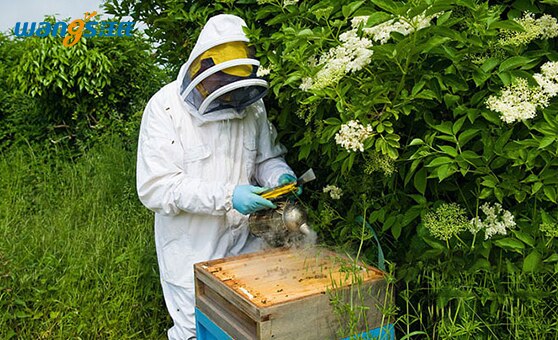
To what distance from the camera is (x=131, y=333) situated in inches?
142

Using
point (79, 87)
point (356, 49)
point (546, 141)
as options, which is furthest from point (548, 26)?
point (79, 87)

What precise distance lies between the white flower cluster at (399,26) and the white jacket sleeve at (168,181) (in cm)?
109

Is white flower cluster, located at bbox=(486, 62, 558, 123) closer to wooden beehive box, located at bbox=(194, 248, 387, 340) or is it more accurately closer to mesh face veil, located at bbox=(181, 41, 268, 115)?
wooden beehive box, located at bbox=(194, 248, 387, 340)

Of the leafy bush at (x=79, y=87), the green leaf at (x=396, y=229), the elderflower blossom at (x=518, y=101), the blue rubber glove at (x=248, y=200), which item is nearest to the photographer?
the elderflower blossom at (x=518, y=101)

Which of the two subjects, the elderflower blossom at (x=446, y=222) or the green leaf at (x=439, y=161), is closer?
the green leaf at (x=439, y=161)

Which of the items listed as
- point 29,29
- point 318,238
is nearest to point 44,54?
point 29,29

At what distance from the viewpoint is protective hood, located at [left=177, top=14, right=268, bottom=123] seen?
2723 millimetres

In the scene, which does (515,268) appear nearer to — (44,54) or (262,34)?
(262,34)

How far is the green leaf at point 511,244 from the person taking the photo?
2.09 m

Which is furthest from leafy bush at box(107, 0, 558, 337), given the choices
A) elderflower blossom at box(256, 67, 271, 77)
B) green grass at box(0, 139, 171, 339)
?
green grass at box(0, 139, 171, 339)

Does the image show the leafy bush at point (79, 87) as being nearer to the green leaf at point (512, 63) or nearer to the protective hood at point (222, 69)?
the protective hood at point (222, 69)

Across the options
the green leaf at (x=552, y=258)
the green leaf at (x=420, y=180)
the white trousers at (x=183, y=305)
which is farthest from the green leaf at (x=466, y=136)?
the white trousers at (x=183, y=305)

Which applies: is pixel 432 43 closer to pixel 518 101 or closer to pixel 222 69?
pixel 518 101

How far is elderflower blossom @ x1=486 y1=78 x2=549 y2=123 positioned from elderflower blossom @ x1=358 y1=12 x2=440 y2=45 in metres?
0.33
